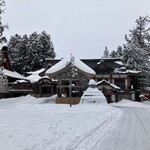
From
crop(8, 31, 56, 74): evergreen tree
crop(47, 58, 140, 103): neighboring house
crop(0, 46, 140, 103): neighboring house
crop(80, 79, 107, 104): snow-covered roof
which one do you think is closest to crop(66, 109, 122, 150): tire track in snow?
crop(80, 79, 107, 104): snow-covered roof

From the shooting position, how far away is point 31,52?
7425cm

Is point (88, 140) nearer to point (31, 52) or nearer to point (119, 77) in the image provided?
point (119, 77)

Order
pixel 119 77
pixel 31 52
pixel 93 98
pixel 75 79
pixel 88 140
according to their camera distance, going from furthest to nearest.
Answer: pixel 31 52 < pixel 119 77 < pixel 75 79 < pixel 93 98 < pixel 88 140

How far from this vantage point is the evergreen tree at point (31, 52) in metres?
73.9

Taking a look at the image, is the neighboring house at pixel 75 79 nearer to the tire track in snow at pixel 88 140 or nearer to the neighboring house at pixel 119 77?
the neighboring house at pixel 119 77

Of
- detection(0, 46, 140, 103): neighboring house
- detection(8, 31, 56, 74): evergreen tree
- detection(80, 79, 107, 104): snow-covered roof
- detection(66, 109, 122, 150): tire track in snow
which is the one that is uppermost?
detection(8, 31, 56, 74): evergreen tree

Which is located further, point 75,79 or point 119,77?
point 119,77

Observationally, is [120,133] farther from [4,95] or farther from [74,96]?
[4,95]

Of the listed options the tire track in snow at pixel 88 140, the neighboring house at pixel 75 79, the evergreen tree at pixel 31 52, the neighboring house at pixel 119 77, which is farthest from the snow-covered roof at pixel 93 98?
the evergreen tree at pixel 31 52

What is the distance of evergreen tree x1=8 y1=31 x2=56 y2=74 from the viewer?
7388 centimetres

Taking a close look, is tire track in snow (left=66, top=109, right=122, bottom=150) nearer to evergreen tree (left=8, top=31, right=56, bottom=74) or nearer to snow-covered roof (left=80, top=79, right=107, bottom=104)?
snow-covered roof (left=80, top=79, right=107, bottom=104)

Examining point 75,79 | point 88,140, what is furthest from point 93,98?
point 88,140

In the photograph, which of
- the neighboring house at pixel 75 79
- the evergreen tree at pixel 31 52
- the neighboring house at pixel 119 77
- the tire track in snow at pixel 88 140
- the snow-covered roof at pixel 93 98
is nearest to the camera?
the tire track in snow at pixel 88 140

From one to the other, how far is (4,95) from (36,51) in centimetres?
2932
